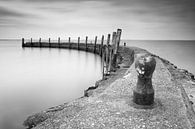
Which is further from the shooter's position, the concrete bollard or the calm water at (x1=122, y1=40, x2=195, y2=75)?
the calm water at (x1=122, y1=40, x2=195, y2=75)

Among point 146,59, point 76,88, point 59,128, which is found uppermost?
point 146,59

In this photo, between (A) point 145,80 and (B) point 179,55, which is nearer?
(A) point 145,80

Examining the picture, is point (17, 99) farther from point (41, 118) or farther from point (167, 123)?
point (167, 123)

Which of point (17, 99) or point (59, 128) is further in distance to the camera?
point (17, 99)

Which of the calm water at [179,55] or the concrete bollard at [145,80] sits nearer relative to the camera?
the concrete bollard at [145,80]

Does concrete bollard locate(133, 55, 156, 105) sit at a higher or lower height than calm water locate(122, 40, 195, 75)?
higher

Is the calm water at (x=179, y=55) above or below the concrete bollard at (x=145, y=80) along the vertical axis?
below

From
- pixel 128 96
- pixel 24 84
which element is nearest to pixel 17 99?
pixel 24 84

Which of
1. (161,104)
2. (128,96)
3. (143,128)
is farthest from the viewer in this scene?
Result: (128,96)

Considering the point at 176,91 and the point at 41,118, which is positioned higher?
the point at 176,91

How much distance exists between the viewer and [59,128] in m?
3.34

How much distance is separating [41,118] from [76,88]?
618cm

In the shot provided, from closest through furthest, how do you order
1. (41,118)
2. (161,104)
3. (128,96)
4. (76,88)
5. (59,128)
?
(59,128), (161,104), (128,96), (41,118), (76,88)

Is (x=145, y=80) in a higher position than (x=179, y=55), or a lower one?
higher
